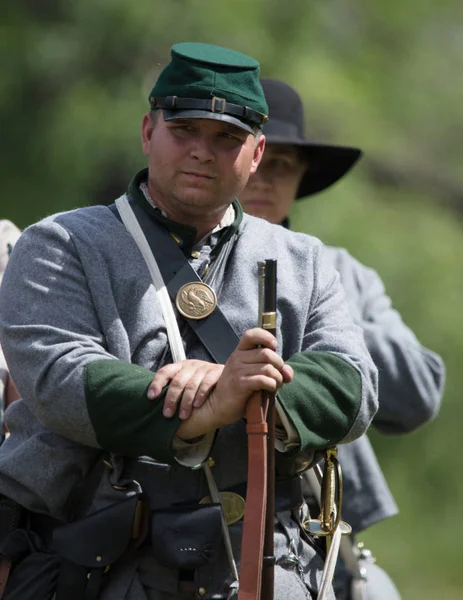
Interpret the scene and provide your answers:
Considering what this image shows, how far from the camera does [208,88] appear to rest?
3697 mm

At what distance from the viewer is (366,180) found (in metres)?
10.5

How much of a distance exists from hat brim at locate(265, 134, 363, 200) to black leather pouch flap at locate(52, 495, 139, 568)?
9.03 feet

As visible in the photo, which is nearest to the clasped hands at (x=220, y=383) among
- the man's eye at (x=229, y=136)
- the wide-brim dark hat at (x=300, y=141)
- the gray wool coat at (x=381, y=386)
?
the man's eye at (x=229, y=136)

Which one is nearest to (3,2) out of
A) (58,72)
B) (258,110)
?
(58,72)

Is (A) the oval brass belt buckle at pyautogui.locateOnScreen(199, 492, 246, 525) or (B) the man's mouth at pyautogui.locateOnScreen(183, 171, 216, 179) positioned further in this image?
(B) the man's mouth at pyautogui.locateOnScreen(183, 171, 216, 179)

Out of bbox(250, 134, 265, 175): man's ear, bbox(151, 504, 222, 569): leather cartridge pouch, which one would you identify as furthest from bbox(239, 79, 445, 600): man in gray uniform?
bbox(151, 504, 222, 569): leather cartridge pouch

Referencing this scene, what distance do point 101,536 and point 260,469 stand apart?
0.47 meters

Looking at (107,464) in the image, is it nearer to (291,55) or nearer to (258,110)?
(258,110)

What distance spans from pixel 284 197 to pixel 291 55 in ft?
13.4

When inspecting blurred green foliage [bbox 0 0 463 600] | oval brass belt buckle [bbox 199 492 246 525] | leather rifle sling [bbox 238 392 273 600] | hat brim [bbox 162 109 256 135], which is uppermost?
hat brim [bbox 162 109 256 135]

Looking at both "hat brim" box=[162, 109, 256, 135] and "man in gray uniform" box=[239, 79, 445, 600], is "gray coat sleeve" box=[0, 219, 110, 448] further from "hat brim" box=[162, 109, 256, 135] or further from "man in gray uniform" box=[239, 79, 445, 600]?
"man in gray uniform" box=[239, 79, 445, 600]

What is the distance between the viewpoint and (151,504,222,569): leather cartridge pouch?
348 cm

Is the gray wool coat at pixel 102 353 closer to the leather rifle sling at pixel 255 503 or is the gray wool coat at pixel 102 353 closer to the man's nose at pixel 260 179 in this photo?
the leather rifle sling at pixel 255 503

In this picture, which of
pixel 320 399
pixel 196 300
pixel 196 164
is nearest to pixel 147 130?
pixel 196 164
